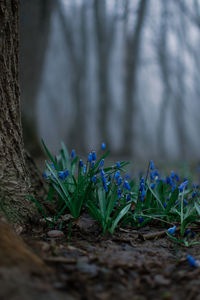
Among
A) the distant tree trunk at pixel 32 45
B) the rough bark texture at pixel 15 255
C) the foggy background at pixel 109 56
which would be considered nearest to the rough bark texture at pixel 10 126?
the rough bark texture at pixel 15 255

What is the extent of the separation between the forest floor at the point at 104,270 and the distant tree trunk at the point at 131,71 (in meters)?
8.84

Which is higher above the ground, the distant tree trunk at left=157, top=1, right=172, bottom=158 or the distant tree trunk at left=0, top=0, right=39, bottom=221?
the distant tree trunk at left=157, top=1, right=172, bottom=158

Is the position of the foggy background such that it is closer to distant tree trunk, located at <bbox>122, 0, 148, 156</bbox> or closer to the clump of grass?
distant tree trunk, located at <bbox>122, 0, 148, 156</bbox>

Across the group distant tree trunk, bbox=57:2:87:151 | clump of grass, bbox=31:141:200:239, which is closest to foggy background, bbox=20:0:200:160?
distant tree trunk, bbox=57:2:87:151

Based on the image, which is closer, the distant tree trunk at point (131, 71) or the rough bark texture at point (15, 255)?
the rough bark texture at point (15, 255)

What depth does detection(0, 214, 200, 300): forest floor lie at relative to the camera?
108 centimetres

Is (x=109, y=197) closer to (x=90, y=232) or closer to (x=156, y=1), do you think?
(x=90, y=232)

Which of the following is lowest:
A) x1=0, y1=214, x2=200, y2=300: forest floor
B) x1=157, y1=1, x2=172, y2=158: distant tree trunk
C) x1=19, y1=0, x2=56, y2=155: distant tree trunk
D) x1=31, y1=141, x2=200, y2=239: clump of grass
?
x1=0, y1=214, x2=200, y2=300: forest floor

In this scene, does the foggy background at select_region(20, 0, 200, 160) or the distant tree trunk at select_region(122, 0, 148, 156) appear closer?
the foggy background at select_region(20, 0, 200, 160)

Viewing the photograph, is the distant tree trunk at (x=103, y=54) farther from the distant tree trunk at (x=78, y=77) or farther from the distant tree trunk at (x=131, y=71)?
the distant tree trunk at (x=131, y=71)

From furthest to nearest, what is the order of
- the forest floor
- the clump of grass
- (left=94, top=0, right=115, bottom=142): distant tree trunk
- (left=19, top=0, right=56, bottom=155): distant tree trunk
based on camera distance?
(left=94, top=0, right=115, bottom=142): distant tree trunk < (left=19, top=0, right=56, bottom=155): distant tree trunk < the clump of grass < the forest floor

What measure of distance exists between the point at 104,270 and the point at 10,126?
1.12 meters

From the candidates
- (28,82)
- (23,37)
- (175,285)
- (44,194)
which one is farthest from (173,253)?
(23,37)

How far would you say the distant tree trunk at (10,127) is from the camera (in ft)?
5.93
